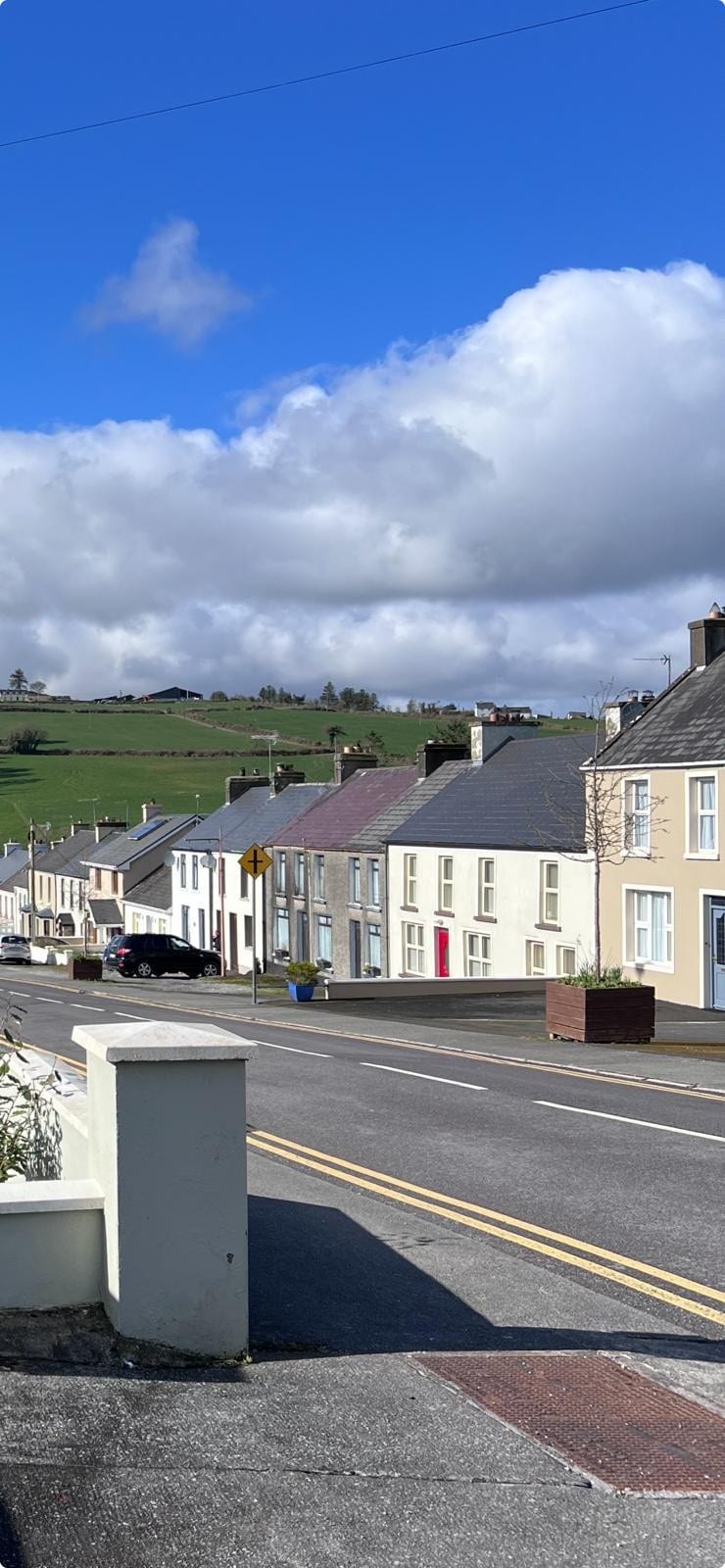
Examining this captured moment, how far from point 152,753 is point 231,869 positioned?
91.0 m

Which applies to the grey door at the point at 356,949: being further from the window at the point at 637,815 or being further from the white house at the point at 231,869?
the window at the point at 637,815

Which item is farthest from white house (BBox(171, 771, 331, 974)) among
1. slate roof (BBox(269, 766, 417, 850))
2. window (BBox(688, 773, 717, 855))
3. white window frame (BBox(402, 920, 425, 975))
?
window (BBox(688, 773, 717, 855))

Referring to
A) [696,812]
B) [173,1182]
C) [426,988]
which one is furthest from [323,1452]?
[426,988]

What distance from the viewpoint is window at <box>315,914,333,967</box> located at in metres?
58.1

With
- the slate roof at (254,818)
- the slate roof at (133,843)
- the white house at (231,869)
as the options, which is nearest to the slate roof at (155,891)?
the slate roof at (133,843)

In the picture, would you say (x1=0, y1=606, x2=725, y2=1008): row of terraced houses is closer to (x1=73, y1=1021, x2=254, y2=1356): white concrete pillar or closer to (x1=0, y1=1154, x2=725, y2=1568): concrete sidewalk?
(x1=0, y1=1154, x2=725, y2=1568): concrete sidewalk

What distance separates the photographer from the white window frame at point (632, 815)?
120ft

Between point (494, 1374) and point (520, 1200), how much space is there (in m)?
4.01

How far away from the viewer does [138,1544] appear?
4445 mm

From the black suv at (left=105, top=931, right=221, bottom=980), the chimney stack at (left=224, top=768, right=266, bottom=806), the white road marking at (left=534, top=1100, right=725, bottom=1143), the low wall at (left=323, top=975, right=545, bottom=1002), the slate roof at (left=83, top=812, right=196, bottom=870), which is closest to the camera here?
the white road marking at (left=534, top=1100, right=725, bottom=1143)

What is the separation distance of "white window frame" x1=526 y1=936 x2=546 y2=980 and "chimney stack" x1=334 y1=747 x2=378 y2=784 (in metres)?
21.4

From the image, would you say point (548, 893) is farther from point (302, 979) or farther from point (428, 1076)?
point (428, 1076)

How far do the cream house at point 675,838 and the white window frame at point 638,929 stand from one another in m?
0.03

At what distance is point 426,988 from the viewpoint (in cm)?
4131
